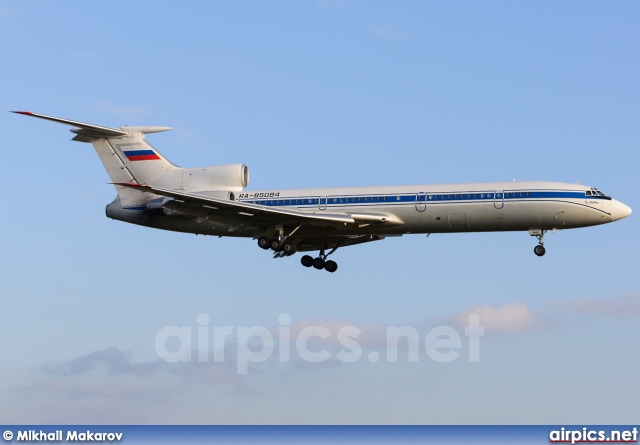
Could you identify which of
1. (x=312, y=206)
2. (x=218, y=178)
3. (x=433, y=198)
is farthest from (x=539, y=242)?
(x=218, y=178)

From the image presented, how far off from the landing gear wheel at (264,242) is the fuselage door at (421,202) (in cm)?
682

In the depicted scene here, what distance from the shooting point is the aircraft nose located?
38.9m

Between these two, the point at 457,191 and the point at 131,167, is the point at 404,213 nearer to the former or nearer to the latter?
the point at 457,191

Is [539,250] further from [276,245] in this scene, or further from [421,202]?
[276,245]

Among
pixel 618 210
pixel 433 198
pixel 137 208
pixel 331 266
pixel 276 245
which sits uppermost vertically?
pixel 433 198

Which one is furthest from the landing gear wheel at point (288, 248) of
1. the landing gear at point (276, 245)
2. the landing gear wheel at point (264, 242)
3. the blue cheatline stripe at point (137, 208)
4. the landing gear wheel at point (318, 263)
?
the blue cheatline stripe at point (137, 208)

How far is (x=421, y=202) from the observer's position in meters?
39.3

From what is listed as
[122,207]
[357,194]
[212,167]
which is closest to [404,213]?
[357,194]

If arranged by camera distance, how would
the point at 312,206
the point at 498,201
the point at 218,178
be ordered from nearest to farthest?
the point at 498,201
the point at 312,206
the point at 218,178

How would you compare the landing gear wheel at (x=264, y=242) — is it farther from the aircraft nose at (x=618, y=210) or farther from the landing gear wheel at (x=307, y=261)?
the aircraft nose at (x=618, y=210)

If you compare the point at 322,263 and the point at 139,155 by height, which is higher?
the point at 139,155

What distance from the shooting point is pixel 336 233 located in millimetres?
41812

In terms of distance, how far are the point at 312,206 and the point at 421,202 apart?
470 centimetres

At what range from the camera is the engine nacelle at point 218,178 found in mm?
42531
